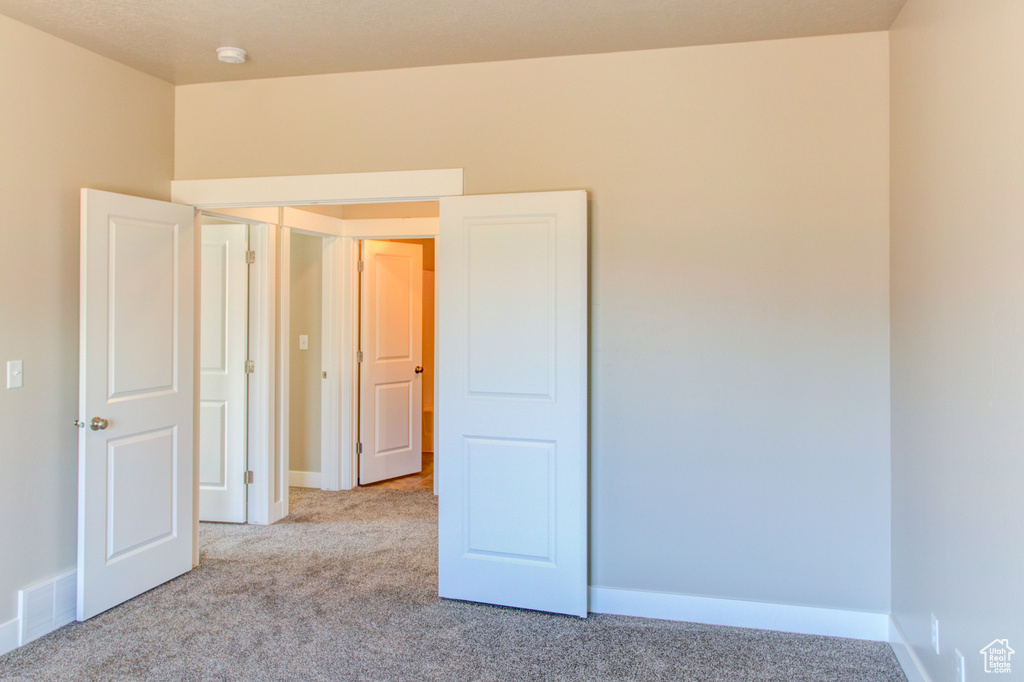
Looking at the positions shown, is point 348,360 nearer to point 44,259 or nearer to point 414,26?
point 44,259

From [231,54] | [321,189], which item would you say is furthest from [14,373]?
[231,54]

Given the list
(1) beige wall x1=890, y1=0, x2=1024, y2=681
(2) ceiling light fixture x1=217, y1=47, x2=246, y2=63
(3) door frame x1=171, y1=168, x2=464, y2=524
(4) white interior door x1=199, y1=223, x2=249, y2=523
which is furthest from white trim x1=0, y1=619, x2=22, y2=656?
(1) beige wall x1=890, y1=0, x2=1024, y2=681

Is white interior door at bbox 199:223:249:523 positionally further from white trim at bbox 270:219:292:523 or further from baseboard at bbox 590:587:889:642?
baseboard at bbox 590:587:889:642

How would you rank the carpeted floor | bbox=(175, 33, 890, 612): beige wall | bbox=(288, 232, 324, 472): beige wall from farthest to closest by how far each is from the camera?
1. bbox=(288, 232, 324, 472): beige wall
2. bbox=(175, 33, 890, 612): beige wall
3. the carpeted floor

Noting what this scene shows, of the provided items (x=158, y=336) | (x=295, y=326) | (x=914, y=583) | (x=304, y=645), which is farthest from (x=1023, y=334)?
(x=295, y=326)

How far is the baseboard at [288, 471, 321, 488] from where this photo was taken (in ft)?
17.8

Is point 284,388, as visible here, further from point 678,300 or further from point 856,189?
point 856,189

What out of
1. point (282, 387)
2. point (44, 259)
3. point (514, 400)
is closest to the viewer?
point (44, 259)

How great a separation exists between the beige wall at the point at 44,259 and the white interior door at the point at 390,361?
2398mm

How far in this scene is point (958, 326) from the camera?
2.11 m

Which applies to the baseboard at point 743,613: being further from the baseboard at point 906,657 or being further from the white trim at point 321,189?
the white trim at point 321,189

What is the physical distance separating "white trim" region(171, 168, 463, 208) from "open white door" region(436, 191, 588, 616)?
0.15 m

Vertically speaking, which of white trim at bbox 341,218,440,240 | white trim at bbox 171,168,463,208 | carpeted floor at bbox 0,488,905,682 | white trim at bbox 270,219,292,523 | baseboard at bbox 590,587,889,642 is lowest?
carpeted floor at bbox 0,488,905,682

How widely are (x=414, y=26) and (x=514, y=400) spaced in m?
1.63
